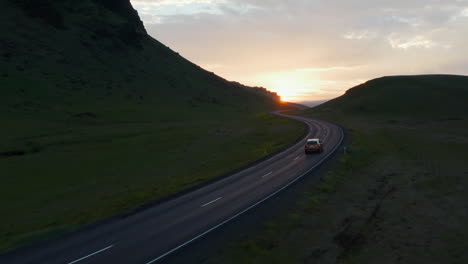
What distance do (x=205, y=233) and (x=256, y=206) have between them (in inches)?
174

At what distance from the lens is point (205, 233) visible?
1519 cm

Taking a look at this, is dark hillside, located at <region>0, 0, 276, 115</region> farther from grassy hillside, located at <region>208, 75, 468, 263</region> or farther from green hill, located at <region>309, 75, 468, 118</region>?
grassy hillside, located at <region>208, 75, 468, 263</region>

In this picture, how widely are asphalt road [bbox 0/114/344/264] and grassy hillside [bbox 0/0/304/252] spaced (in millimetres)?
1661

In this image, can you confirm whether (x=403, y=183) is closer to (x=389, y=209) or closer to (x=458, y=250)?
(x=389, y=209)

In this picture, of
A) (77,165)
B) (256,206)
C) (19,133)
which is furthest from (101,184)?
(19,133)

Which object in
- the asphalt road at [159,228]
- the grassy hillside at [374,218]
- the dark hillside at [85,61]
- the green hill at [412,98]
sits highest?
the dark hillside at [85,61]

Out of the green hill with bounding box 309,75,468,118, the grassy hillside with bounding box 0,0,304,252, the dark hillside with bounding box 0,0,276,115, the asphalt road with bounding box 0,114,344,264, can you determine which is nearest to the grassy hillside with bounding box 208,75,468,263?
the asphalt road with bounding box 0,114,344,264

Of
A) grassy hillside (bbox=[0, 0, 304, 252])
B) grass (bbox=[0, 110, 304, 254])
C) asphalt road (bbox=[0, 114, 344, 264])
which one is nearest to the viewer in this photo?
asphalt road (bbox=[0, 114, 344, 264])

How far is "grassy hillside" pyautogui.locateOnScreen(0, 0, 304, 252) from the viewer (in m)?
24.8

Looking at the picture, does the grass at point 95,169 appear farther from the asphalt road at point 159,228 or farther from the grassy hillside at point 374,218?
the grassy hillside at point 374,218

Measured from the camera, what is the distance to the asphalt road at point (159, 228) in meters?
13.6

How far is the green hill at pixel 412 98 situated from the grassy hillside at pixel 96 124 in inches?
1761

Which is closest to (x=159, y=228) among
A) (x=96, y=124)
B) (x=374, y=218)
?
(x=374, y=218)

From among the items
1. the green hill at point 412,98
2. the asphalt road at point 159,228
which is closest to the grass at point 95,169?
the asphalt road at point 159,228
